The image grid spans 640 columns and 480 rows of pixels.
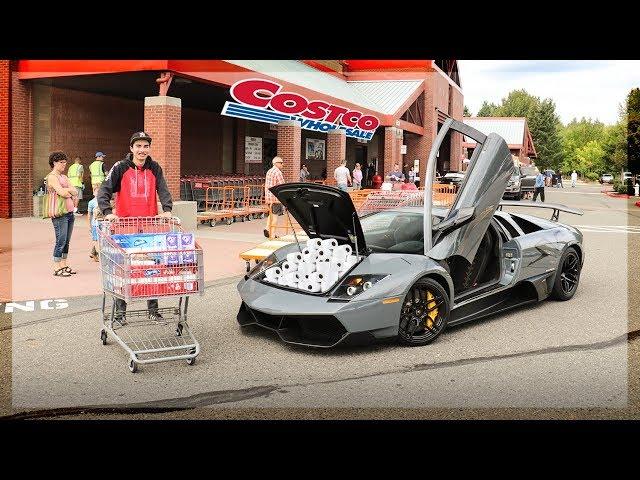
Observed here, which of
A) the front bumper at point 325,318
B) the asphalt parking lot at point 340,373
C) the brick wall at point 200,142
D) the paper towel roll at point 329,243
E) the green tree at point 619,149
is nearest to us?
the asphalt parking lot at point 340,373

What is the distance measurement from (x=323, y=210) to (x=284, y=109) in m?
15.0

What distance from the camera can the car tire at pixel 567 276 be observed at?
8.61m

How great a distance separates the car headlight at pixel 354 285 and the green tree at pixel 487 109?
127m

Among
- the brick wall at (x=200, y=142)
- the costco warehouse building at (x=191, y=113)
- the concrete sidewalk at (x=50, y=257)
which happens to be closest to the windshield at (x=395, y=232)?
the concrete sidewalk at (x=50, y=257)

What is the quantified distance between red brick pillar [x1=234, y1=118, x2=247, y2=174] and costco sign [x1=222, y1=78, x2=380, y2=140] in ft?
15.1

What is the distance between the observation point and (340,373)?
5.89m

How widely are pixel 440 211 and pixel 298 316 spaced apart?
A: 2465 mm

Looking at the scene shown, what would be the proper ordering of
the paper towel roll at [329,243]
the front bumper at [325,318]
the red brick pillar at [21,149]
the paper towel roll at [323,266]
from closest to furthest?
1. the front bumper at [325,318]
2. the paper towel roll at [323,266]
3. the paper towel roll at [329,243]
4. the red brick pillar at [21,149]

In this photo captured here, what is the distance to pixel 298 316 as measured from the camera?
6.31 metres

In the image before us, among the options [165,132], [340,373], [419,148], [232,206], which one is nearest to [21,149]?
[165,132]

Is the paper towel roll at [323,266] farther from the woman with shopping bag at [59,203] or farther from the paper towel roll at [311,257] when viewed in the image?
the woman with shopping bag at [59,203]

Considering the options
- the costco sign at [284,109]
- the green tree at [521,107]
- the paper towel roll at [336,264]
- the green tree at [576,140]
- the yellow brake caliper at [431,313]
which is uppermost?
the green tree at [521,107]

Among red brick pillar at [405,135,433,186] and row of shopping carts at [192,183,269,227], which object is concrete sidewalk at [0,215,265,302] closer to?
row of shopping carts at [192,183,269,227]
